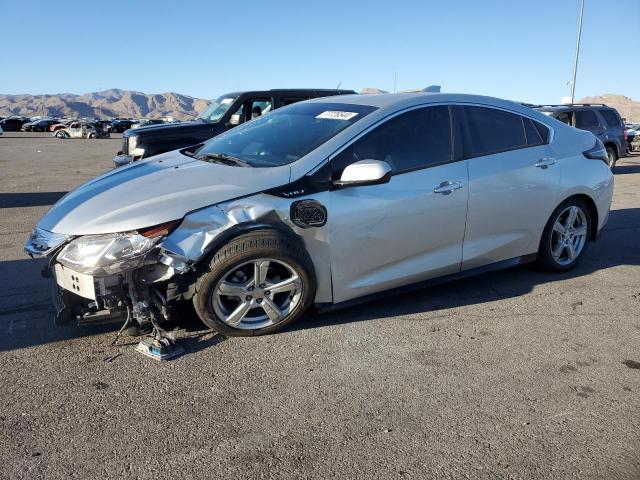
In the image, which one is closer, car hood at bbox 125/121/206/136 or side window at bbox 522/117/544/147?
side window at bbox 522/117/544/147

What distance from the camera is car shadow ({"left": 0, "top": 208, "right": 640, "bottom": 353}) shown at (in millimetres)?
3779

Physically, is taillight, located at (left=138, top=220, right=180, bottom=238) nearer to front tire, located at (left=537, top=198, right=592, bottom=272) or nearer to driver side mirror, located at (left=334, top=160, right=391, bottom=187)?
driver side mirror, located at (left=334, top=160, right=391, bottom=187)

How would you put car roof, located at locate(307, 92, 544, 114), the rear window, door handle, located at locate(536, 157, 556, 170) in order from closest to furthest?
car roof, located at locate(307, 92, 544, 114), door handle, located at locate(536, 157, 556, 170), the rear window

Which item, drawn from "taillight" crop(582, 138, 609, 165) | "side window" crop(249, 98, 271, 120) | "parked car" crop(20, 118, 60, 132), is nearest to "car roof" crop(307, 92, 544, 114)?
"taillight" crop(582, 138, 609, 165)

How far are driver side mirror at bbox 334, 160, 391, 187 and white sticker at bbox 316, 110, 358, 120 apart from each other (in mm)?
586

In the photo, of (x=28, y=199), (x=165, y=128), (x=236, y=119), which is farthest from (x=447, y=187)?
(x=28, y=199)

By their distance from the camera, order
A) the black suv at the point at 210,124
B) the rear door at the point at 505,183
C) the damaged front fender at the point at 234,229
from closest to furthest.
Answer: the damaged front fender at the point at 234,229
the rear door at the point at 505,183
the black suv at the point at 210,124

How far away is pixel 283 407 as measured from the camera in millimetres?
2969

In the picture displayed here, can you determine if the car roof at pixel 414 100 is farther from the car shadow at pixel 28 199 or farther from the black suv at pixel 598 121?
the black suv at pixel 598 121

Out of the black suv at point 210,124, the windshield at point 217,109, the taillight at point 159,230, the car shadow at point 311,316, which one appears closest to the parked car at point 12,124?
the windshield at point 217,109

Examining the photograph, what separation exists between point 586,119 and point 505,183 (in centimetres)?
1166

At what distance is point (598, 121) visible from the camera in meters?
14.8

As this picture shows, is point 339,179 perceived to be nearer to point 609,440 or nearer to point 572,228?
point 609,440

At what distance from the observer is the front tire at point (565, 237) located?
5070mm
